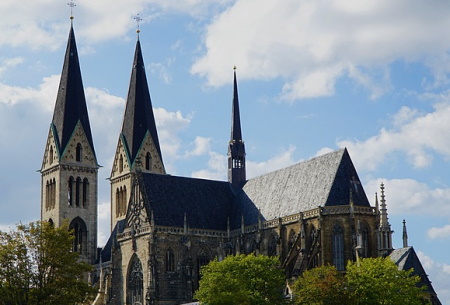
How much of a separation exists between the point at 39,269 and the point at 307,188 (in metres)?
30.5

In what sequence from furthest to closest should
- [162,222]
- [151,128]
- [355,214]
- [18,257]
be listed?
[151,128] < [162,222] < [355,214] < [18,257]

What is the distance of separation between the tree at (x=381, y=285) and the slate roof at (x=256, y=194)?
17.1m

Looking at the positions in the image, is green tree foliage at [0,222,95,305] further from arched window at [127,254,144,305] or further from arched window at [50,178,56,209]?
arched window at [50,178,56,209]

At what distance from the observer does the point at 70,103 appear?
124m

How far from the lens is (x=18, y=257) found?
7319 centimetres

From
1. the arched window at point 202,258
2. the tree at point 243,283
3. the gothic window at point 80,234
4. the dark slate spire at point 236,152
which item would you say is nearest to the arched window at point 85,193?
the gothic window at point 80,234

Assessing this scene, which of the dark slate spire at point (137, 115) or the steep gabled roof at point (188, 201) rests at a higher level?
the dark slate spire at point (137, 115)

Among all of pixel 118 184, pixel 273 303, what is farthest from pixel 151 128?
pixel 273 303

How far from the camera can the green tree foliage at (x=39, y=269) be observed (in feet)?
238

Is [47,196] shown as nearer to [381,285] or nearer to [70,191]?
[70,191]

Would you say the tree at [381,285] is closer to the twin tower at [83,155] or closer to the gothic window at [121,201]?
the gothic window at [121,201]

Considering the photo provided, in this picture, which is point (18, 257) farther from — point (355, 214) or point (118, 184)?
point (118, 184)

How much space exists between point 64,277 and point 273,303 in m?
16.2

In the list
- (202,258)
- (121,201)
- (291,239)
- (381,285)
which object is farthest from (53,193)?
(381,285)
